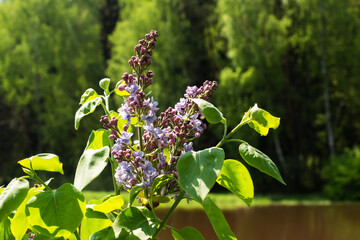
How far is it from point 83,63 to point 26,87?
5.35 feet

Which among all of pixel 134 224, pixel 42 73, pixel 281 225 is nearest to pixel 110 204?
pixel 134 224

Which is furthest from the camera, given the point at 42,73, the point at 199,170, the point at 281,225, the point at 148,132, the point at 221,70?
the point at 42,73

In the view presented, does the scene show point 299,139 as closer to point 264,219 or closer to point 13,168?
point 264,219

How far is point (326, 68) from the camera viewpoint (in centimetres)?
862

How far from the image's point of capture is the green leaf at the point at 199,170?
18.9 inches

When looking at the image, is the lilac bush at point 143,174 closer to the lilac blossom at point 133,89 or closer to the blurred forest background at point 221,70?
the lilac blossom at point 133,89

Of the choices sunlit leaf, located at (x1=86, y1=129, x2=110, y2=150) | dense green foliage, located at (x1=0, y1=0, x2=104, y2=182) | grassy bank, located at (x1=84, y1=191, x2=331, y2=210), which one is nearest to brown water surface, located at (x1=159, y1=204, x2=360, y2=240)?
grassy bank, located at (x1=84, y1=191, x2=331, y2=210)

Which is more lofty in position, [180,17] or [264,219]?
[180,17]

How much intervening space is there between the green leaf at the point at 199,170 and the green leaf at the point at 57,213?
13 cm

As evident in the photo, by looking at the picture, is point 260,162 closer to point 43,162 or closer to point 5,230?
point 43,162

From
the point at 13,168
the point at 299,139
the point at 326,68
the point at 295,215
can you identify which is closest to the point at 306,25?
the point at 326,68

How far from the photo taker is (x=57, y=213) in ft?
1.70

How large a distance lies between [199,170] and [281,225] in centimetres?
367

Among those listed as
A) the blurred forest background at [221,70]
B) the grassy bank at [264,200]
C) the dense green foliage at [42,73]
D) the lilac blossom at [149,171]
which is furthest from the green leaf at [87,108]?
the dense green foliage at [42,73]
